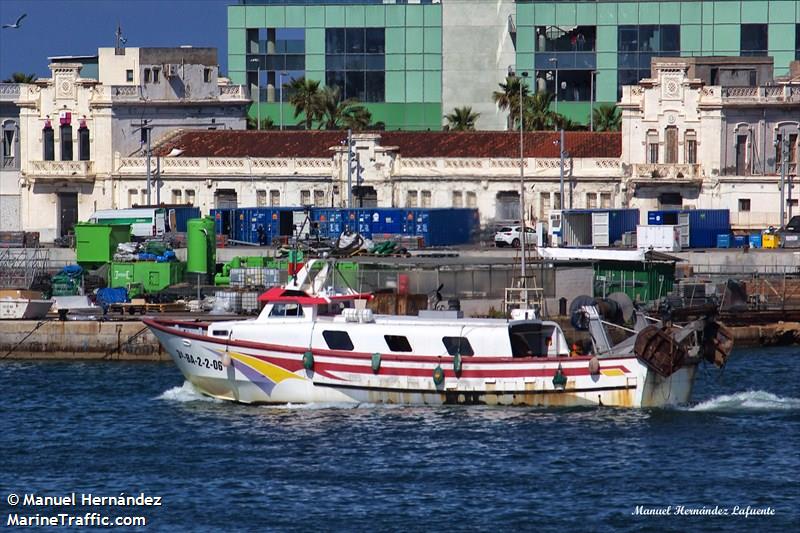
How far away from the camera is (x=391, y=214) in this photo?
312ft

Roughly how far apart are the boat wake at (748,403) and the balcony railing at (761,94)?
150ft

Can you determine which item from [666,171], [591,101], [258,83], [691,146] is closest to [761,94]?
[691,146]

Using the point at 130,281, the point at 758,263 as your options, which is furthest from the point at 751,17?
the point at 130,281

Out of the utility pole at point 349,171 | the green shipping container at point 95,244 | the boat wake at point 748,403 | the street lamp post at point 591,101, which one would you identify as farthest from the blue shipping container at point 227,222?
the boat wake at point 748,403

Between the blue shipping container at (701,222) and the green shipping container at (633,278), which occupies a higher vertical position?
the blue shipping container at (701,222)

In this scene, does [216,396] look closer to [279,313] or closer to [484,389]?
[279,313]

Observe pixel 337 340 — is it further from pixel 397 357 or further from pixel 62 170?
pixel 62 170

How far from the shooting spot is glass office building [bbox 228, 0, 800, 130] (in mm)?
126125

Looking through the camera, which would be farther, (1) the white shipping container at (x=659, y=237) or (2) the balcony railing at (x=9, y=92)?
(2) the balcony railing at (x=9, y=92)

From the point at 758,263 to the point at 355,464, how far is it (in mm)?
41663

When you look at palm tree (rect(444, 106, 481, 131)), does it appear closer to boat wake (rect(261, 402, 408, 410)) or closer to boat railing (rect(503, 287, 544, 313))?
boat railing (rect(503, 287, 544, 313))

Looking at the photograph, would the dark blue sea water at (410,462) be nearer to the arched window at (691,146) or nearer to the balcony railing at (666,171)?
the balcony railing at (666,171)

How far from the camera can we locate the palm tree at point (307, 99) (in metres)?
123

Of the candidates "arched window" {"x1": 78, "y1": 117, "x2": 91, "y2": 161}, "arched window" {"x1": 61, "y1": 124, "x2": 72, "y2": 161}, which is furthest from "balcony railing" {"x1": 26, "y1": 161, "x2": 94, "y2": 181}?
"arched window" {"x1": 61, "y1": 124, "x2": 72, "y2": 161}
